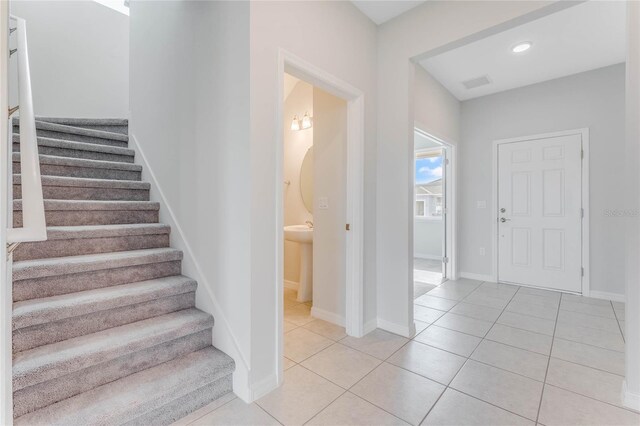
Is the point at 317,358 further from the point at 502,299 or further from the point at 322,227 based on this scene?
the point at 502,299

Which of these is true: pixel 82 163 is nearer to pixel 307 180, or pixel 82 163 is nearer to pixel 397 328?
pixel 307 180

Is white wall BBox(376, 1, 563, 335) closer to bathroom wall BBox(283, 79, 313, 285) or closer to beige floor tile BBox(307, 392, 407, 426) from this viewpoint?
beige floor tile BBox(307, 392, 407, 426)

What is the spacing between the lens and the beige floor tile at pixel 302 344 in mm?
2156

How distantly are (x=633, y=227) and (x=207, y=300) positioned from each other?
101 inches

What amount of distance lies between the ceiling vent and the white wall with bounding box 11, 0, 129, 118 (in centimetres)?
462

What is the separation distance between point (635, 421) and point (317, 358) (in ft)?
5.73

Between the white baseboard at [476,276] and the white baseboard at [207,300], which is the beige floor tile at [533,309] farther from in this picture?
the white baseboard at [207,300]

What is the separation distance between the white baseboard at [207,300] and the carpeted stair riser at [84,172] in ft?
0.54

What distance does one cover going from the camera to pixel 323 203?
9.16 feet

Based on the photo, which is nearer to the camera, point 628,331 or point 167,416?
point 167,416

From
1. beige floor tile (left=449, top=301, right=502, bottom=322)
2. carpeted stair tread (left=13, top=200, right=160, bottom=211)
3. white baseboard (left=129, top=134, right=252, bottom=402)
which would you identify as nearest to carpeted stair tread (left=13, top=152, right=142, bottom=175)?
white baseboard (left=129, top=134, right=252, bottom=402)

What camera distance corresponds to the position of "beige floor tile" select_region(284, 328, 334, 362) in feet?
7.07

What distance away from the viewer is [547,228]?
376 cm

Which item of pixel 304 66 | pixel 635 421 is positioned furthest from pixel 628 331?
pixel 304 66
